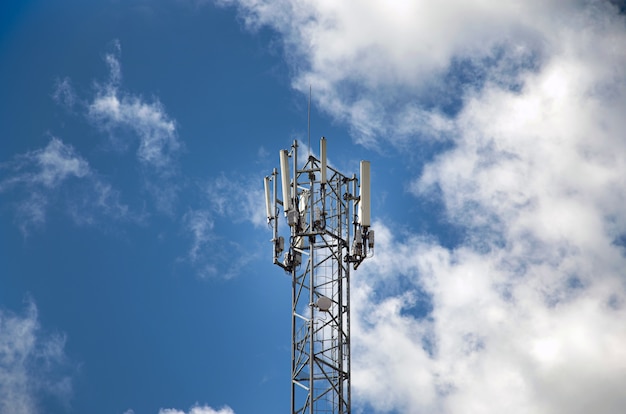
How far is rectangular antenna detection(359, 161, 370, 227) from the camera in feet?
223

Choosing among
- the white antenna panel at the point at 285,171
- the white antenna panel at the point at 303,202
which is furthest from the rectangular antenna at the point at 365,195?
the white antenna panel at the point at 285,171

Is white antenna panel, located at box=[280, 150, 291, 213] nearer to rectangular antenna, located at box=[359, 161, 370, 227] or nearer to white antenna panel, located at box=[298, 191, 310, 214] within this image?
white antenna panel, located at box=[298, 191, 310, 214]

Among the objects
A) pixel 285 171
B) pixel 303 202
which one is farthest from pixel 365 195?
pixel 285 171

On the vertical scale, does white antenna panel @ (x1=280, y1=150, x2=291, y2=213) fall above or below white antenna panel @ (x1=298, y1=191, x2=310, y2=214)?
above

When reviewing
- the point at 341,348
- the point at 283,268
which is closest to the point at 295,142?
the point at 283,268

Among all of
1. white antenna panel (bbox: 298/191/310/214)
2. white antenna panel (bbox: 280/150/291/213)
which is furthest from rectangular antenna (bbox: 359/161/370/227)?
white antenna panel (bbox: 280/150/291/213)

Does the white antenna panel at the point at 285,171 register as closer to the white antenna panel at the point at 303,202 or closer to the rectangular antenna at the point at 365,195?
the white antenna panel at the point at 303,202

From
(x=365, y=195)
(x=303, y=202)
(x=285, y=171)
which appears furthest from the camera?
(x=303, y=202)

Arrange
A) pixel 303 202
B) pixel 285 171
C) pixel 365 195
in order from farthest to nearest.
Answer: pixel 303 202 → pixel 365 195 → pixel 285 171

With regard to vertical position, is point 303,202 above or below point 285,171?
below

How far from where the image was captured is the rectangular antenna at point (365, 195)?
223 feet

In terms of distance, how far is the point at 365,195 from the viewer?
68.1m

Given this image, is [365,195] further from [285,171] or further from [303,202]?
[285,171]

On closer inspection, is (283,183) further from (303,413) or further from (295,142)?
(303,413)
